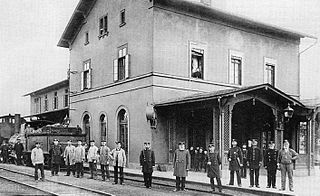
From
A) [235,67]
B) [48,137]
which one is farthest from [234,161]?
[48,137]

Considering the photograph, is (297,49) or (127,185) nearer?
(127,185)

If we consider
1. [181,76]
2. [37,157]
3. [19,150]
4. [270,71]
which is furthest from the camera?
[19,150]

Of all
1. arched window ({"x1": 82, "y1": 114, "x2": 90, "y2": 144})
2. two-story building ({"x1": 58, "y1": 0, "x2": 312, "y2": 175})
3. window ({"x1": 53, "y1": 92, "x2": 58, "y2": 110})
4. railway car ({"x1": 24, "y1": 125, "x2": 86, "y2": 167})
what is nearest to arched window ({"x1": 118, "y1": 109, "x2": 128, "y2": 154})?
two-story building ({"x1": 58, "y1": 0, "x2": 312, "y2": 175})

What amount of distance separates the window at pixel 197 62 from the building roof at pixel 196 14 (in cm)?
180

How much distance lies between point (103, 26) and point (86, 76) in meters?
3.62

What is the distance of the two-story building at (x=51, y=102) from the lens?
104 feet

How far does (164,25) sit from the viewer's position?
64.0ft

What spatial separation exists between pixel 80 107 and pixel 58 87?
35.8ft

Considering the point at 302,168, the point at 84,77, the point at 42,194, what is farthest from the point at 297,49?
the point at 42,194

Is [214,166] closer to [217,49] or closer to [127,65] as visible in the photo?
[127,65]

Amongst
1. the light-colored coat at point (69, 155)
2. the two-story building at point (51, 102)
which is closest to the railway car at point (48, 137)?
the light-colored coat at point (69, 155)

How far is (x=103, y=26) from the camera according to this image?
77.0ft

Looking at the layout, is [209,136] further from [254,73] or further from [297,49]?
[297,49]

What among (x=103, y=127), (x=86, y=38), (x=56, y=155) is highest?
(x=86, y=38)
